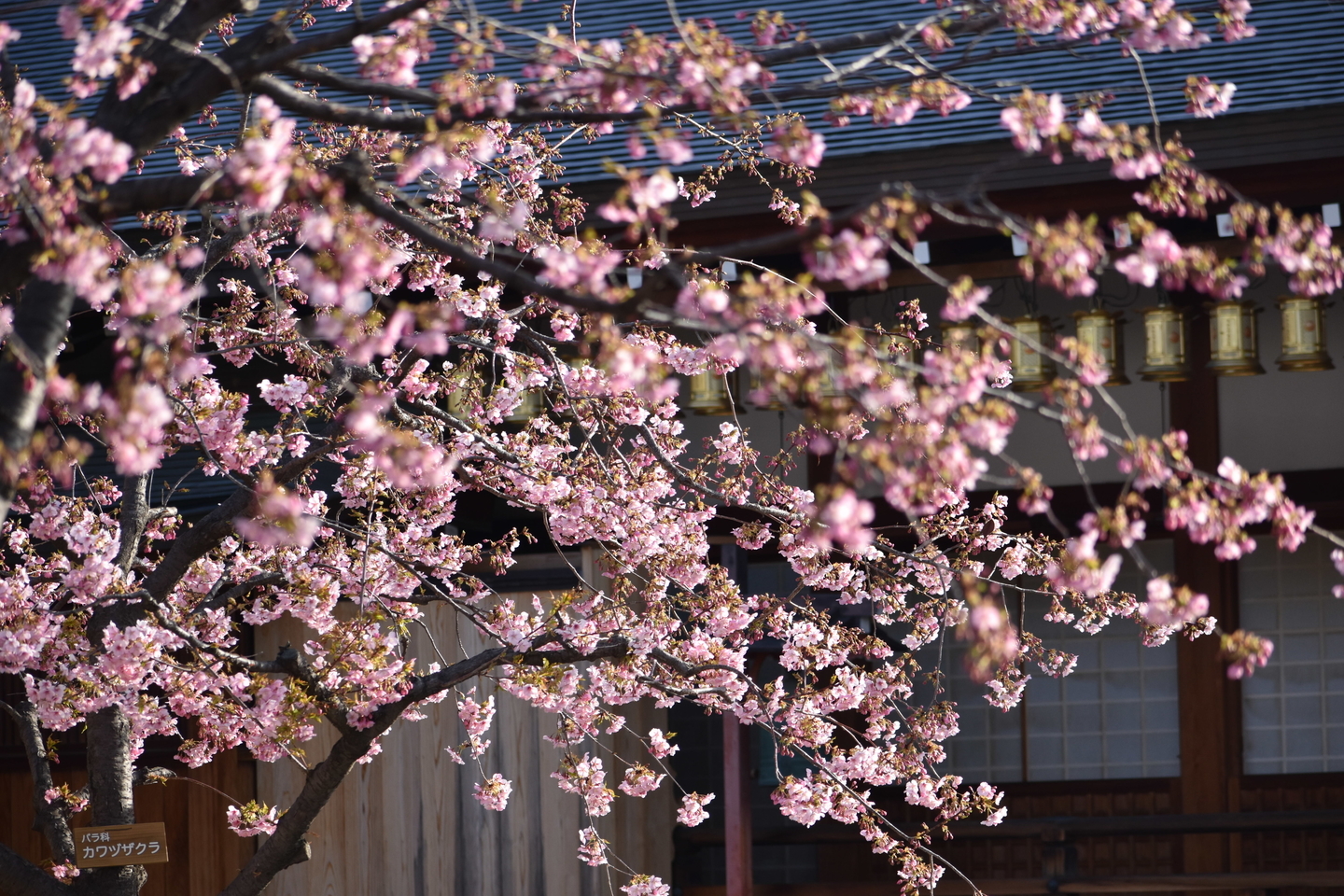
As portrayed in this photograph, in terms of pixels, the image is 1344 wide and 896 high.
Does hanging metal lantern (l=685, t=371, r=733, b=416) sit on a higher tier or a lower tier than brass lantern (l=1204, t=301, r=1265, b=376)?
lower

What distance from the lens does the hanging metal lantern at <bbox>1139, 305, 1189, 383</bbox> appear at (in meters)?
7.39

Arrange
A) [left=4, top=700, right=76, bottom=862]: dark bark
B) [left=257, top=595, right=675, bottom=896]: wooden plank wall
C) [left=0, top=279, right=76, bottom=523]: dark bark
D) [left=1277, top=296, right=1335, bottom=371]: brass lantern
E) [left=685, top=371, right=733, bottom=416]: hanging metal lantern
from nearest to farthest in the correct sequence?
[left=0, top=279, right=76, bottom=523]: dark bark → [left=4, top=700, right=76, bottom=862]: dark bark → [left=257, top=595, right=675, bottom=896]: wooden plank wall → [left=1277, top=296, right=1335, bottom=371]: brass lantern → [left=685, top=371, right=733, bottom=416]: hanging metal lantern

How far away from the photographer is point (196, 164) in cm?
591

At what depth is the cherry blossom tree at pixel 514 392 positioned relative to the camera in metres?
2.65

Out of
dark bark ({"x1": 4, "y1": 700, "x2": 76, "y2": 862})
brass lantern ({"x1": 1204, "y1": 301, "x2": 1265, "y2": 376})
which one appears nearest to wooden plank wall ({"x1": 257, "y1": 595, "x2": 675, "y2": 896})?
A: dark bark ({"x1": 4, "y1": 700, "x2": 76, "y2": 862})

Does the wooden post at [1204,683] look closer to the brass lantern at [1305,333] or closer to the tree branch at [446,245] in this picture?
the brass lantern at [1305,333]

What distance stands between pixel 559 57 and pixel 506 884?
4.61 metres

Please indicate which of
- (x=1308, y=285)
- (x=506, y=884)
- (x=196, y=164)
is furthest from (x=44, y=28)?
(x=1308, y=285)

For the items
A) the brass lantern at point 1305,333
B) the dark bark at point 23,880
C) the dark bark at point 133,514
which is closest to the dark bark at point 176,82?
the dark bark at point 133,514

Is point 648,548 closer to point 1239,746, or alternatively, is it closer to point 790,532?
point 790,532

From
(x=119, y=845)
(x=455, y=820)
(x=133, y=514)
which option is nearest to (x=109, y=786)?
(x=119, y=845)

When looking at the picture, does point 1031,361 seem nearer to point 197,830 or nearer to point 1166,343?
point 1166,343

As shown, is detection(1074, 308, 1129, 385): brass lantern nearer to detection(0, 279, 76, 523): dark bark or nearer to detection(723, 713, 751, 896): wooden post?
detection(723, 713, 751, 896): wooden post

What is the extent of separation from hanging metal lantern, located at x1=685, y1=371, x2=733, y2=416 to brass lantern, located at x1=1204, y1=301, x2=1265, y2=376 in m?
2.43
